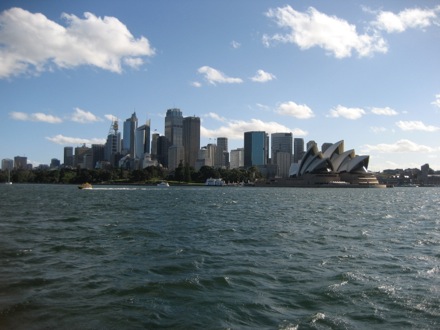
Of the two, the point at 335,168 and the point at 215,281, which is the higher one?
the point at 335,168

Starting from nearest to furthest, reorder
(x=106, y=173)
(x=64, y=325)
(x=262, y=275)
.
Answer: (x=64, y=325)
(x=262, y=275)
(x=106, y=173)

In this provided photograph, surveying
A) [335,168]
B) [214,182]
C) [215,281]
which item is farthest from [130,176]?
[215,281]

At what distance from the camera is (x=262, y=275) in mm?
11133

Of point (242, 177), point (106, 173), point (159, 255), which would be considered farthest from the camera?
point (242, 177)

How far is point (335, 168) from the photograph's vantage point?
138 m

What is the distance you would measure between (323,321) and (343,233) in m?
13.2

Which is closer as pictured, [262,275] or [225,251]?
[262,275]

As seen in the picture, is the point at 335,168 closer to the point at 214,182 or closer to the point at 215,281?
the point at 214,182

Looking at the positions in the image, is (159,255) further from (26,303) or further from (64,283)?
(26,303)

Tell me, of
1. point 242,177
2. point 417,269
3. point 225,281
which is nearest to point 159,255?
point 225,281

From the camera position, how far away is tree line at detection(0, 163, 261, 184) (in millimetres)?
164625

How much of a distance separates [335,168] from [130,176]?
81.5 m

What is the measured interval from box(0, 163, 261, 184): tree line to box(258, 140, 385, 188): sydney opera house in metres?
47.1

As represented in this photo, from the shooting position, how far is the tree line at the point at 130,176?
164625 mm
